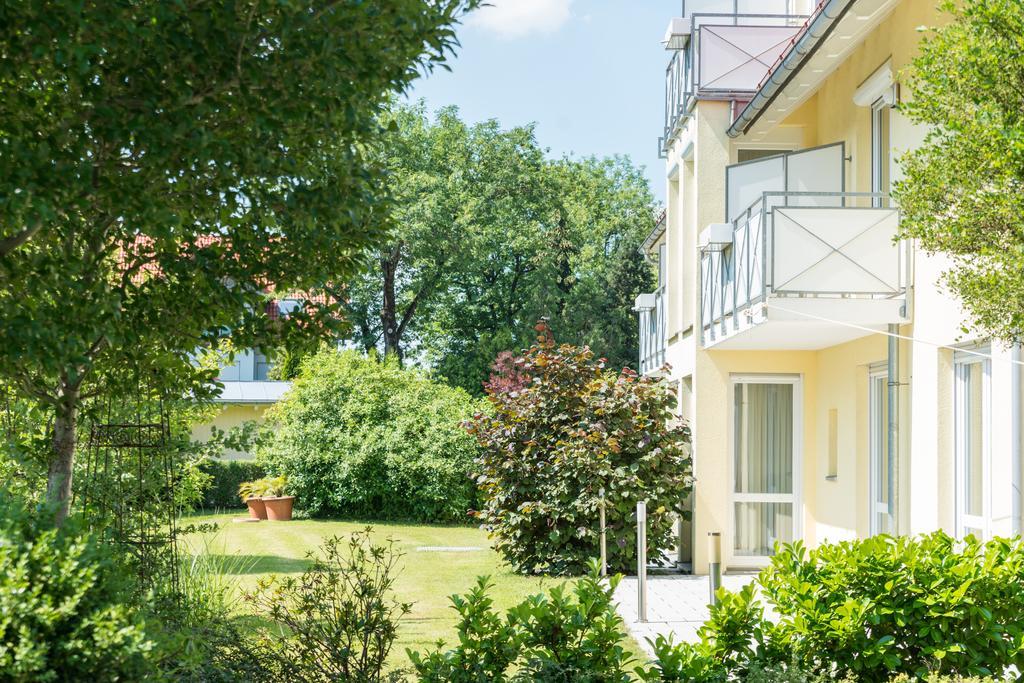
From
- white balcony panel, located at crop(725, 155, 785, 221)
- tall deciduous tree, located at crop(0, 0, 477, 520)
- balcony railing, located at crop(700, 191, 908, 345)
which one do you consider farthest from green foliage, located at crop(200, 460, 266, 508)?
tall deciduous tree, located at crop(0, 0, 477, 520)

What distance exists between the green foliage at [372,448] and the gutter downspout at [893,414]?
14209 mm

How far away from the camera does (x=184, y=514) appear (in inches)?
447

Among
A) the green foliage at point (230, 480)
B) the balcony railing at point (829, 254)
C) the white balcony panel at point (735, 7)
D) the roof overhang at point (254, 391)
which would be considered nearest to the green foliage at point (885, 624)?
the balcony railing at point (829, 254)

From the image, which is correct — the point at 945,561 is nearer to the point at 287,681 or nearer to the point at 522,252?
the point at 287,681

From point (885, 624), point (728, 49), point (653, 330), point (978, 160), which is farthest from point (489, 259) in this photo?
point (978, 160)

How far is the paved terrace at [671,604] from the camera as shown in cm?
1062

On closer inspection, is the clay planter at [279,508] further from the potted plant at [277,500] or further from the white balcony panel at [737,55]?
the white balcony panel at [737,55]

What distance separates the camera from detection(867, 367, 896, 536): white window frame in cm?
1265

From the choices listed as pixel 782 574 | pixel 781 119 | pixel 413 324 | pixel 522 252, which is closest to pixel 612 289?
pixel 522 252

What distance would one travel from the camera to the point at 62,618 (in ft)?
15.3

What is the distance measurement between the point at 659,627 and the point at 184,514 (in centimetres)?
498

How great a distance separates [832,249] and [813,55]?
2235 millimetres

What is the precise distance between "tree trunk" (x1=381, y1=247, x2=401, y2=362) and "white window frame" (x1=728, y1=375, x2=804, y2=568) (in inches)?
1029

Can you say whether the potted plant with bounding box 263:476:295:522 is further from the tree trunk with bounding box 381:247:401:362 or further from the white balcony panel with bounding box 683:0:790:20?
the tree trunk with bounding box 381:247:401:362
